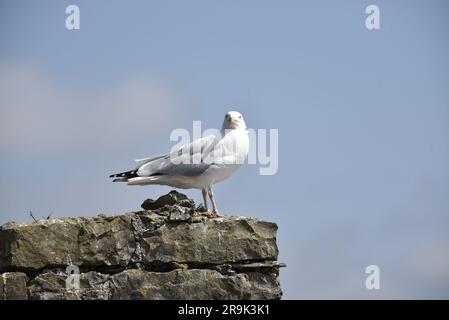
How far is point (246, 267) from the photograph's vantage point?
13117 mm

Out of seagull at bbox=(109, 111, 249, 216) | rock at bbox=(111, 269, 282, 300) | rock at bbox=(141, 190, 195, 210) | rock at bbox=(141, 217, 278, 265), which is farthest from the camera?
seagull at bbox=(109, 111, 249, 216)

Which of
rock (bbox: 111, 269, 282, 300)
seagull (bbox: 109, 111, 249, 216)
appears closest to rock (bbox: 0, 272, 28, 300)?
rock (bbox: 111, 269, 282, 300)

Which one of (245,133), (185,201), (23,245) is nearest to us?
(23,245)

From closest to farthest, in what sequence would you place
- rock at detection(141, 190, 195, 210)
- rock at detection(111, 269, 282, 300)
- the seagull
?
1. rock at detection(111, 269, 282, 300)
2. rock at detection(141, 190, 195, 210)
3. the seagull

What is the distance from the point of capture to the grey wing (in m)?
15.6

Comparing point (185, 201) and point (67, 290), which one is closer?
point (67, 290)

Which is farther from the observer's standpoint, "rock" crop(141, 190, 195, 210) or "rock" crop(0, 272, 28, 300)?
"rock" crop(141, 190, 195, 210)

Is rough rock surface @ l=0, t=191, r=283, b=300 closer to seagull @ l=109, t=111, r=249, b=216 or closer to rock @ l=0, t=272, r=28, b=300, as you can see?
rock @ l=0, t=272, r=28, b=300

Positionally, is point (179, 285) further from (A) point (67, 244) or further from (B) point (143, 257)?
(A) point (67, 244)

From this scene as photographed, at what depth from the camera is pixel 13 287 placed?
12.5m

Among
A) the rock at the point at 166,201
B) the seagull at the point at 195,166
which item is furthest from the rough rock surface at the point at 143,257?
the seagull at the point at 195,166
